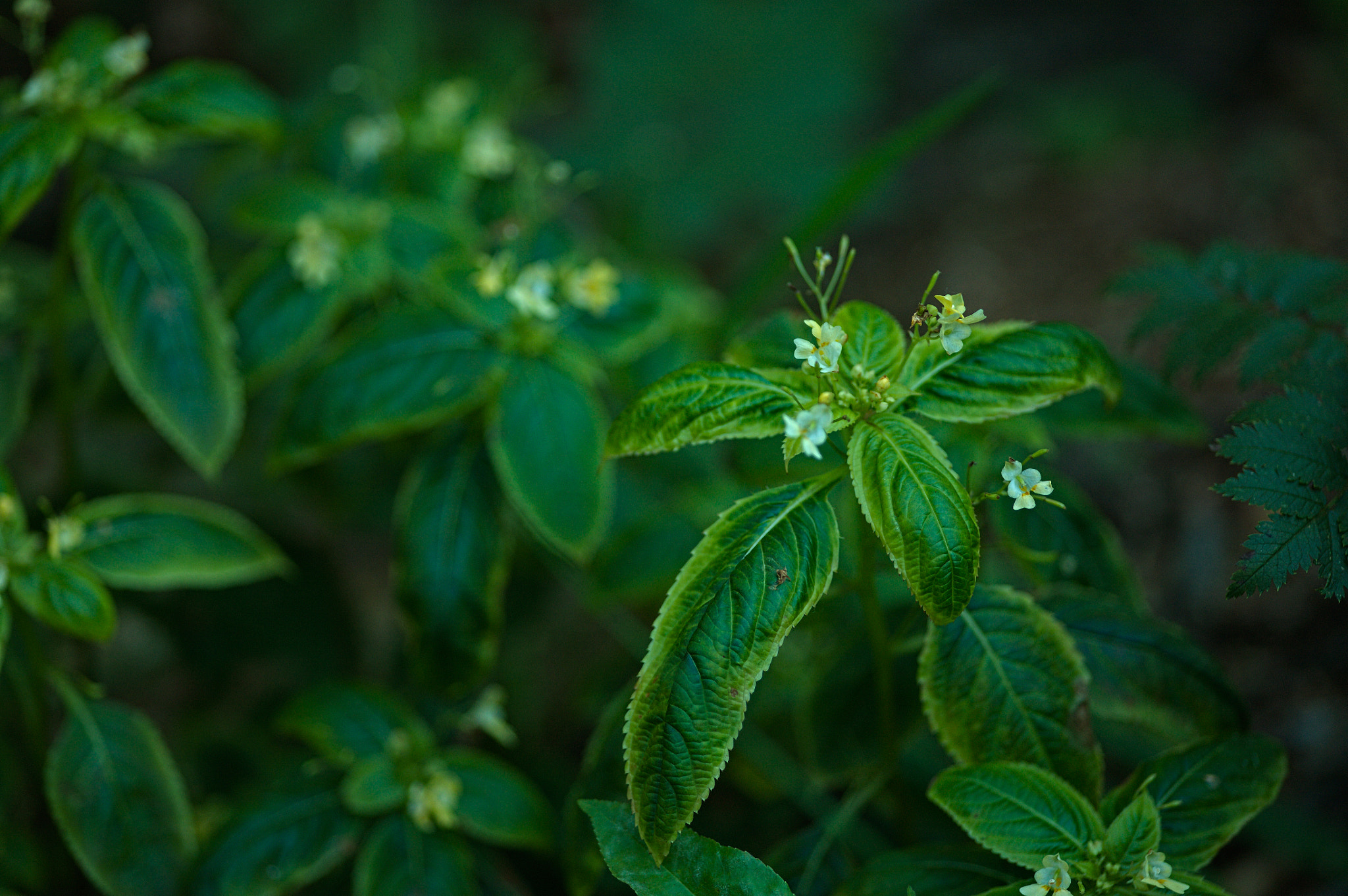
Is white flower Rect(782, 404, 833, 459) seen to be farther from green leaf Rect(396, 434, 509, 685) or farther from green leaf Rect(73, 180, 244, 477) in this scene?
green leaf Rect(73, 180, 244, 477)

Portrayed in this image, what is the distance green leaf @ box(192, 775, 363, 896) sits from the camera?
6.28 feet

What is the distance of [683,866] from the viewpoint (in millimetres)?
1494

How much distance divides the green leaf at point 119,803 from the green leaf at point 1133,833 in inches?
69.4

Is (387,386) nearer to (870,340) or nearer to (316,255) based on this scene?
(316,255)

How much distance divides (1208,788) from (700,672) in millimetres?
946

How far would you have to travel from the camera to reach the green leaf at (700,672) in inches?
55.2

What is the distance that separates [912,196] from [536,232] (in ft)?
10.0

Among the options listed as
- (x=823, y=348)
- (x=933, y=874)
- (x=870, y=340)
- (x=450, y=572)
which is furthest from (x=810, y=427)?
(x=450, y=572)

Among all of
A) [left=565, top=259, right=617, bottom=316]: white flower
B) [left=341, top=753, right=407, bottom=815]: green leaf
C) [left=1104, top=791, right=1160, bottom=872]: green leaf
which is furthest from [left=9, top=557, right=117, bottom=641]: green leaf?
[left=1104, top=791, right=1160, bottom=872]: green leaf

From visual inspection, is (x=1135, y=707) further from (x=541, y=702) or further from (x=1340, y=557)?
(x=541, y=702)

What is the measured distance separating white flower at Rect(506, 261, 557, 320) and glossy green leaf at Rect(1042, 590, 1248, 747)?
4.13 ft

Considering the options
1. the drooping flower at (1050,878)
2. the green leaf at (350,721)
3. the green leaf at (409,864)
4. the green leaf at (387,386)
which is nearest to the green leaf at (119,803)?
the green leaf at (350,721)

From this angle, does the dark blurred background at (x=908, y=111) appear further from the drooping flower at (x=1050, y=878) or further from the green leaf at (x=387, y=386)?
the drooping flower at (x=1050, y=878)

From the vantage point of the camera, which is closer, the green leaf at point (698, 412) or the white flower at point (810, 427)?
the white flower at point (810, 427)
